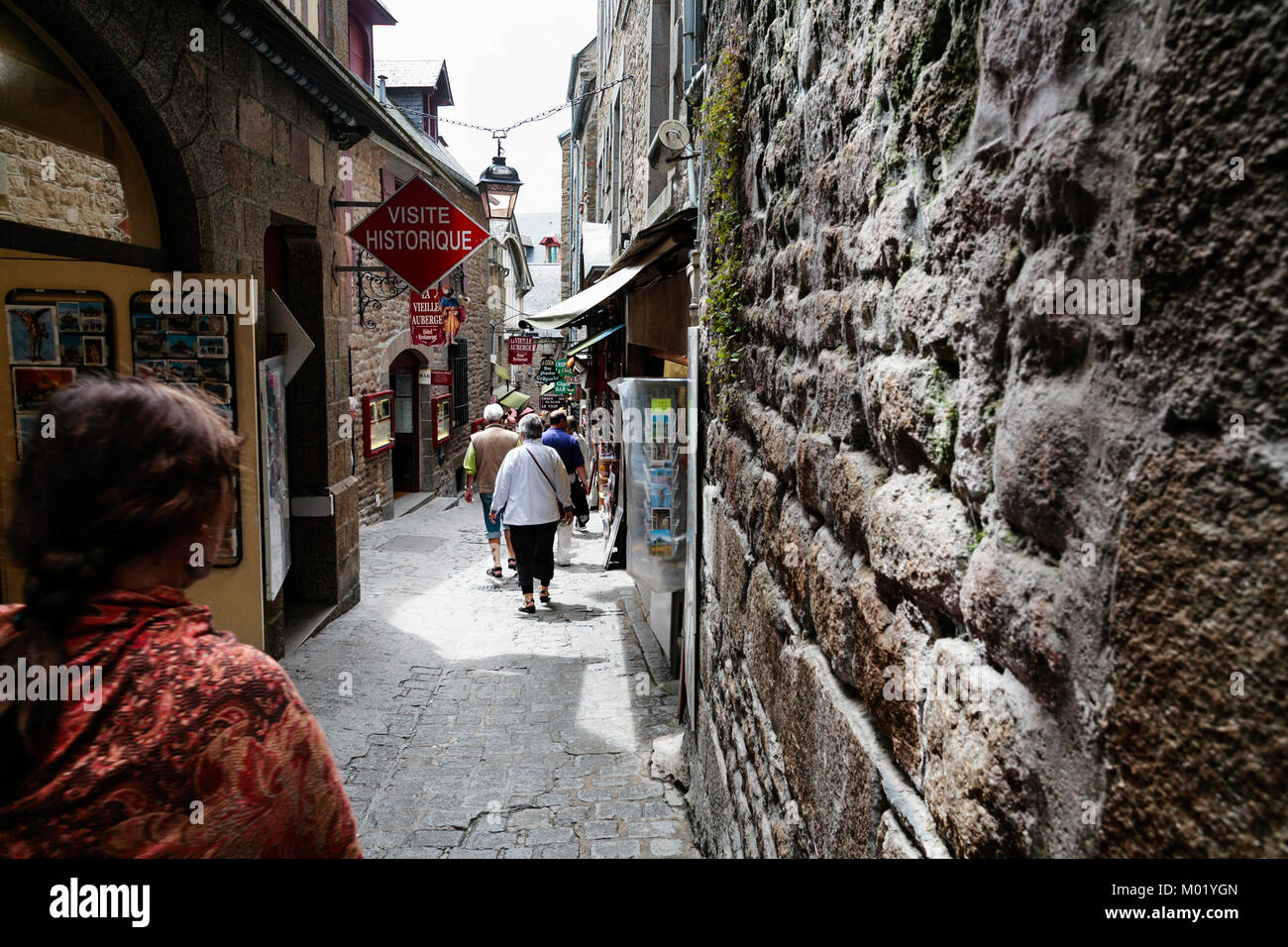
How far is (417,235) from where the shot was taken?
23.4ft

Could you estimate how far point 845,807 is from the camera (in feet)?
5.80

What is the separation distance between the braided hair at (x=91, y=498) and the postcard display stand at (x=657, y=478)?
3933 millimetres

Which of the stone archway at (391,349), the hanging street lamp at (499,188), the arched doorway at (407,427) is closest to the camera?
the stone archway at (391,349)

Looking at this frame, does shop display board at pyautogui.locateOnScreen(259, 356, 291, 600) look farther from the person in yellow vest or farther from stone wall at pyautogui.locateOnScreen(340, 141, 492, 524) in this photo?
the person in yellow vest

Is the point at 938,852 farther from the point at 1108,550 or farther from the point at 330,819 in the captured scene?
the point at 330,819

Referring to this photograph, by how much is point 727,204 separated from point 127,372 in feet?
9.31

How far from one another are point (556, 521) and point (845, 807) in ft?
20.0

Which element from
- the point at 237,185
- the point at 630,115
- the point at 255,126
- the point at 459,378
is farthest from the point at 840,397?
the point at 459,378

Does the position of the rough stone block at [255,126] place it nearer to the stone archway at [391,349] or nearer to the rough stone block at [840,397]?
the rough stone block at [840,397]

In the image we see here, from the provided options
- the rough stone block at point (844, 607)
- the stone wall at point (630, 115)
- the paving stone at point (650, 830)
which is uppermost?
the stone wall at point (630, 115)

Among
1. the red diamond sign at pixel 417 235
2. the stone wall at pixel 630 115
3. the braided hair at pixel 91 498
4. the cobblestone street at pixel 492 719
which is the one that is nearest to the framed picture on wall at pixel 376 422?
the cobblestone street at pixel 492 719

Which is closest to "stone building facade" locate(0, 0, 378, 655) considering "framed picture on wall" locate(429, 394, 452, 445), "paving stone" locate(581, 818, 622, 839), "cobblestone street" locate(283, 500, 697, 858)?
"cobblestone street" locate(283, 500, 697, 858)

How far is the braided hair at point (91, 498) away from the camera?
1.21m

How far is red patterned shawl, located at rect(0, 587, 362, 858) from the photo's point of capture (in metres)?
1.12
